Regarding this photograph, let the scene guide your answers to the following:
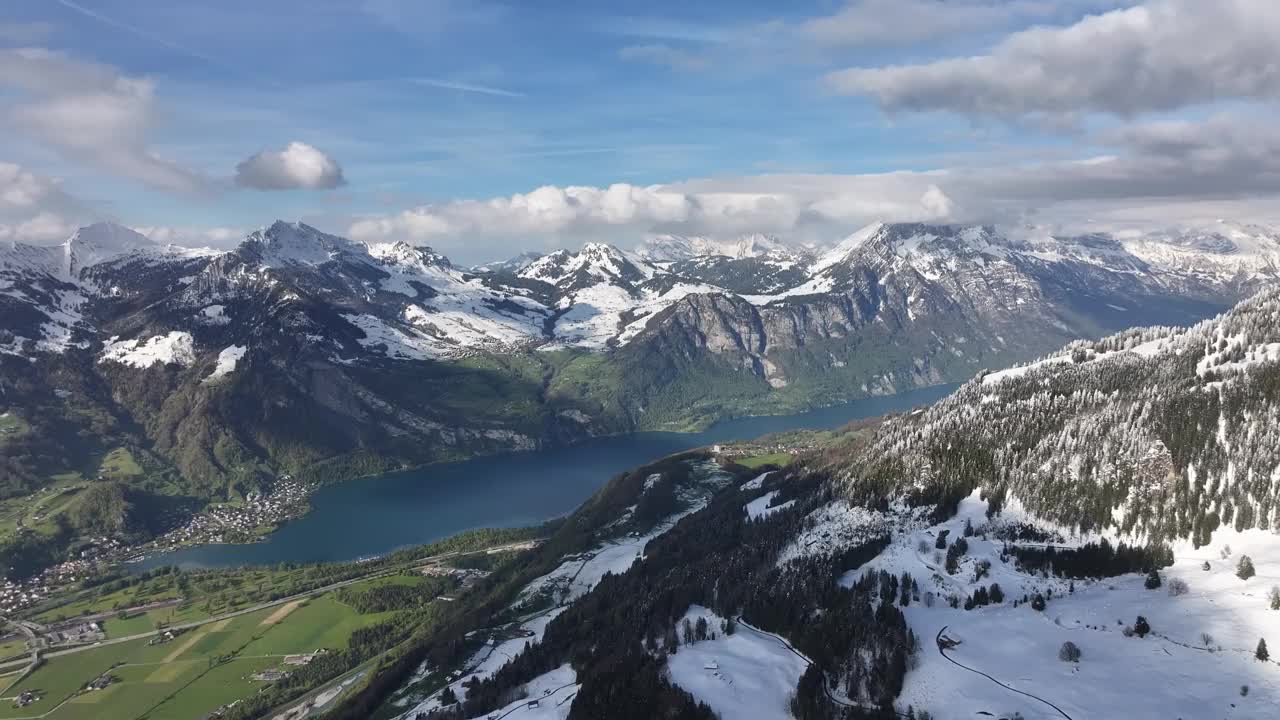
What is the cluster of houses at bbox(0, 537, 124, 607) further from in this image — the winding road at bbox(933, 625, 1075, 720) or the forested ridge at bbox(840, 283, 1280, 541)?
the winding road at bbox(933, 625, 1075, 720)

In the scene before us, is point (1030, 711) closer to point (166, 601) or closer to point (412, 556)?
point (412, 556)

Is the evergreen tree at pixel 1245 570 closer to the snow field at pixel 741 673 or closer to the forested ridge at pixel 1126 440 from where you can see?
the forested ridge at pixel 1126 440

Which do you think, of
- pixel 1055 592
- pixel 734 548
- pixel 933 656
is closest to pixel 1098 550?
pixel 1055 592

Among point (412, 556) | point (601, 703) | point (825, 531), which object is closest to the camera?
point (601, 703)

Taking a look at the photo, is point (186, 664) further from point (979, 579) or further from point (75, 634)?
point (979, 579)

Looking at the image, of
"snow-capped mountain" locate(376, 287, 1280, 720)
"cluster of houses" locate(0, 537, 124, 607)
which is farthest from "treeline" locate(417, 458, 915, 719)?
"cluster of houses" locate(0, 537, 124, 607)

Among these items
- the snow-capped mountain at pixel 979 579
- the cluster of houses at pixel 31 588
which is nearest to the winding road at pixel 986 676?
the snow-capped mountain at pixel 979 579

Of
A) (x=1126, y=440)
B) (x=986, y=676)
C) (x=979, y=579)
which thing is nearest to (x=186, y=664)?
(x=979, y=579)

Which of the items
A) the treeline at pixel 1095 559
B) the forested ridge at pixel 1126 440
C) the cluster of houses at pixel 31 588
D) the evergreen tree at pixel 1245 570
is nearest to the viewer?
the evergreen tree at pixel 1245 570
